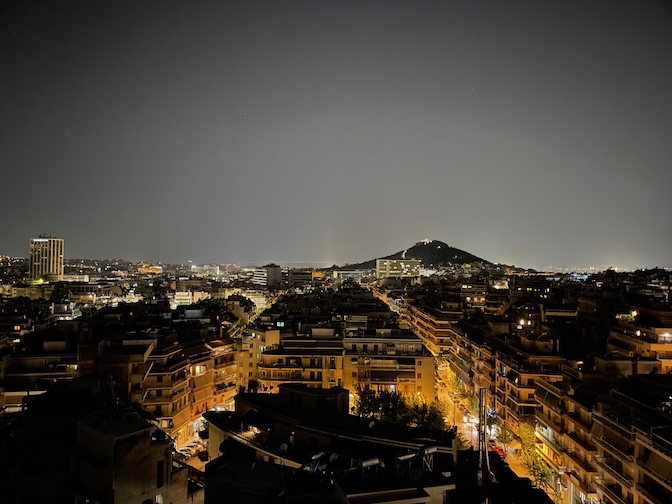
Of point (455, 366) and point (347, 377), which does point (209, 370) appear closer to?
point (347, 377)

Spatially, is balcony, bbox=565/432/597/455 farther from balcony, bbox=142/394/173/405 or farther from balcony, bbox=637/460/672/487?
balcony, bbox=142/394/173/405

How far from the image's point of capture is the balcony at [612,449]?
13.8 m

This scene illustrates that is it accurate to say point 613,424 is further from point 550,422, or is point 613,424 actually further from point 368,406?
point 368,406

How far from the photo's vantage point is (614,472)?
14.3 m

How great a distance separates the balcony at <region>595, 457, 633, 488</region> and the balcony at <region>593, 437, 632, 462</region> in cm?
44

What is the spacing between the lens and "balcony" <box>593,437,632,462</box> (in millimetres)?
13820

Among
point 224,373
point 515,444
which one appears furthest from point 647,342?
point 224,373

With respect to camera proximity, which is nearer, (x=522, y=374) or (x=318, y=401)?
(x=318, y=401)

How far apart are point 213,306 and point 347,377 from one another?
85.1 feet

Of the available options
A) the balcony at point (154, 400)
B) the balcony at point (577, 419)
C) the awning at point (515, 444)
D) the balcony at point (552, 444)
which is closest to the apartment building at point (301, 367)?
the balcony at point (154, 400)

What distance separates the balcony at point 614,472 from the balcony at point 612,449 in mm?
444

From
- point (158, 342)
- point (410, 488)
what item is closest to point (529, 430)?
point (410, 488)

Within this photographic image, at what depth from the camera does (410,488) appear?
9148 millimetres

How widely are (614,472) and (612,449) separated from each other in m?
0.62
